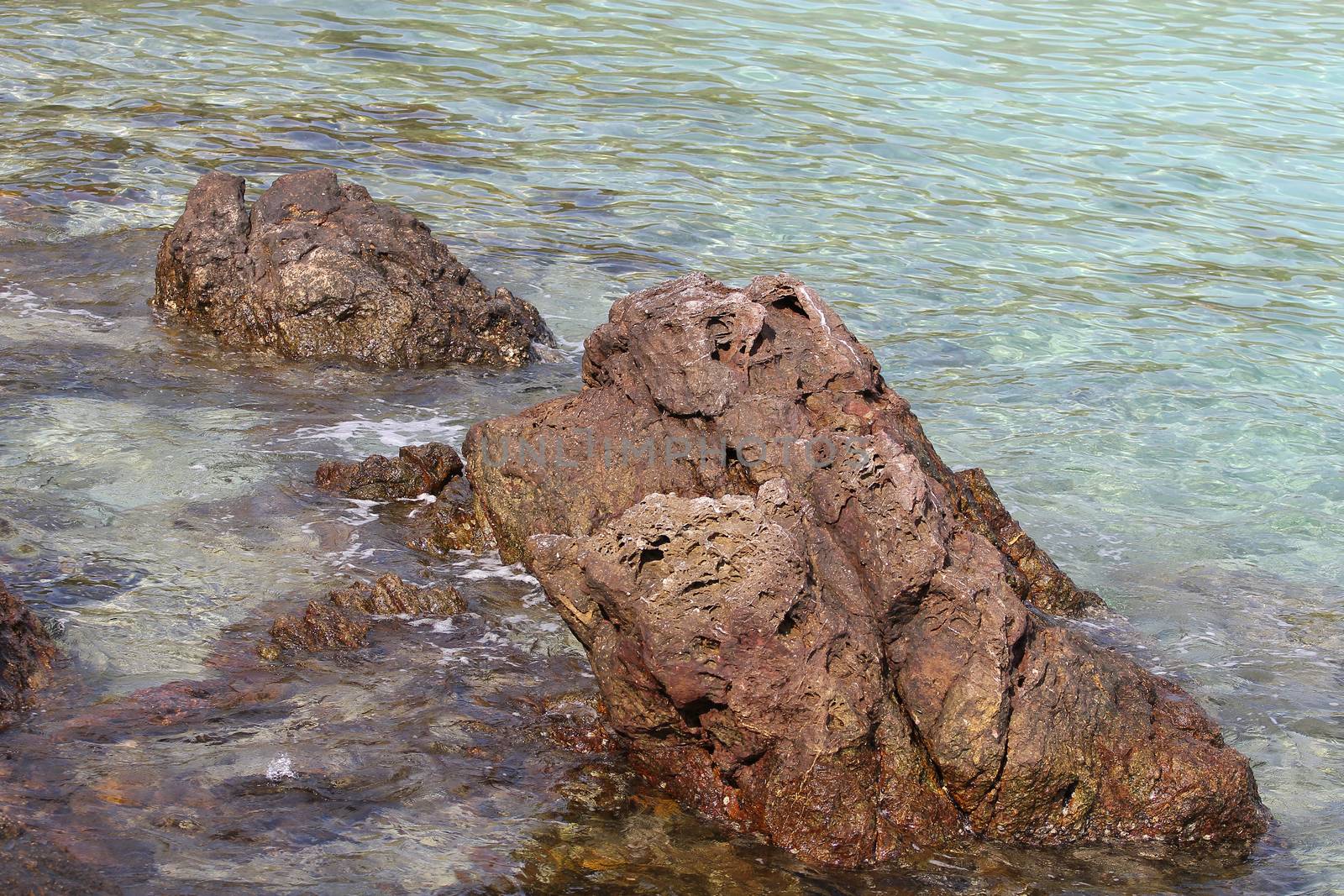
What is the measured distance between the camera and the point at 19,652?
444cm

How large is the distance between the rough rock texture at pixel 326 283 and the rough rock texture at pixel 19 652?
348cm

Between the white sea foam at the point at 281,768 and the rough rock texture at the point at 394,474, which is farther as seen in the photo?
the rough rock texture at the point at 394,474

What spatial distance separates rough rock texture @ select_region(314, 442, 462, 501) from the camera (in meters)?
6.16

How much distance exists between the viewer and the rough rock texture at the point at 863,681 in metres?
4.10

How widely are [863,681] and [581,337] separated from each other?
4.96m

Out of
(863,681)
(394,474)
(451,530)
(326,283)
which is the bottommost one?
(451,530)

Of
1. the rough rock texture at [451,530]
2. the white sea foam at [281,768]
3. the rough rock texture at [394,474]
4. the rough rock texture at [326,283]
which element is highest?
the rough rock texture at [326,283]

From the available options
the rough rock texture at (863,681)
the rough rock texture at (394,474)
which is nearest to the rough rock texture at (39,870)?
the rough rock texture at (863,681)

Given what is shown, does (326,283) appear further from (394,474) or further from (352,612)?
(352,612)

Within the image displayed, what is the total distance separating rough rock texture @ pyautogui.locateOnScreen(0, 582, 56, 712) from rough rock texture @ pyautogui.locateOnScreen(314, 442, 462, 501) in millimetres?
1739

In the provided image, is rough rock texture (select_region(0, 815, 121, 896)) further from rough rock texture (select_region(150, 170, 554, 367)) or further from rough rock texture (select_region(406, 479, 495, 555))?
rough rock texture (select_region(150, 170, 554, 367))

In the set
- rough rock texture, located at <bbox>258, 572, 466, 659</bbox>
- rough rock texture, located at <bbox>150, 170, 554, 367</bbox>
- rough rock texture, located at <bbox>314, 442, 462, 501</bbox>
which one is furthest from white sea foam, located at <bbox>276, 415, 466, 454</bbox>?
rough rock texture, located at <bbox>258, 572, 466, 659</bbox>

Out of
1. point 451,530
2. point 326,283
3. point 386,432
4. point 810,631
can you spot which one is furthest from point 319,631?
point 326,283

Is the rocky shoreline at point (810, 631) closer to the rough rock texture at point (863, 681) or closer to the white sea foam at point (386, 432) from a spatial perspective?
the rough rock texture at point (863, 681)
